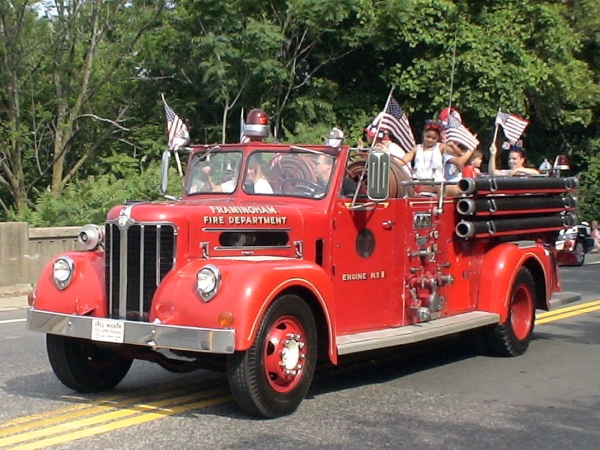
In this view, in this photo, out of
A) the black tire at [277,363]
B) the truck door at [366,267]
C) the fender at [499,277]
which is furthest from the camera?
the fender at [499,277]

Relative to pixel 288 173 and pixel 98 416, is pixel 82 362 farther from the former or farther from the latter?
pixel 288 173

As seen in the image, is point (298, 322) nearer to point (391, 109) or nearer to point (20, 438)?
point (20, 438)

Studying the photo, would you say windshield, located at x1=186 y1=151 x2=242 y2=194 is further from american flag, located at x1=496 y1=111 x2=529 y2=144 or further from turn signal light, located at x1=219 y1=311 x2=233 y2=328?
american flag, located at x1=496 y1=111 x2=529 y2=144

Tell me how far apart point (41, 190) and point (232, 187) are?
16710 mm

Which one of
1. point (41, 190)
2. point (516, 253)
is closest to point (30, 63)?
point (41, 190)

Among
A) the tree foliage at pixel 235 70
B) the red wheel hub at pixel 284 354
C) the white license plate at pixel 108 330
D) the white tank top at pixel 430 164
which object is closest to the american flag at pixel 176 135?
the white tank top at pixel 430 164

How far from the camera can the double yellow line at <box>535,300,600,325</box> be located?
12876 mm

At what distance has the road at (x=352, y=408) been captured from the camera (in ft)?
21.4

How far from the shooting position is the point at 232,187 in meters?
8.50

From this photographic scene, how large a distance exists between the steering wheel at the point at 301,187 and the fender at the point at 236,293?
1081 millimetres

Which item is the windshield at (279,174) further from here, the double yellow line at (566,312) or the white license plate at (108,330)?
the double yellow line at (566,312)

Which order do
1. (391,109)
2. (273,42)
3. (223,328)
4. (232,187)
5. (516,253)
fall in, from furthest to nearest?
(273,42) → (391,109) → (516,253) → (232,187) → (223,328)

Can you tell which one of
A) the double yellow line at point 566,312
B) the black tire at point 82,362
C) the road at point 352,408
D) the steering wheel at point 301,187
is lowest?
the double yellow line at point 566,312

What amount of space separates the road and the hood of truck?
1214 millimetres
